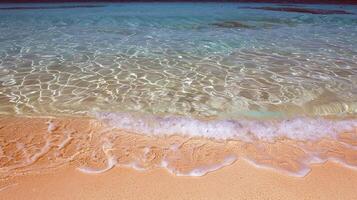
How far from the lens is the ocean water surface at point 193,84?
12.0 feet

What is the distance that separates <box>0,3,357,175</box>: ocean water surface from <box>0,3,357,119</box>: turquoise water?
0.02 meters

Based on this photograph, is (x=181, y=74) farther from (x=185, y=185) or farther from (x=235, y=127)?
(x=185, y=185)

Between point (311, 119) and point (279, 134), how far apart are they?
0.74 meters

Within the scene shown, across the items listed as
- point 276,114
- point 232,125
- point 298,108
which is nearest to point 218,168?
point 232,125

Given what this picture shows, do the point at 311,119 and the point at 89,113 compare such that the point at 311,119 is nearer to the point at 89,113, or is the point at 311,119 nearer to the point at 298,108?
the point at 298,108

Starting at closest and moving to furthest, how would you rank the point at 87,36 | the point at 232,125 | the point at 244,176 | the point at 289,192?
the point at 289,192
the point at 244,176
the point at 232,125
the point at 87,36

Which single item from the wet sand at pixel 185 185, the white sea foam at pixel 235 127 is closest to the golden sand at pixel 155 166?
the wet sand at pixel 185 185

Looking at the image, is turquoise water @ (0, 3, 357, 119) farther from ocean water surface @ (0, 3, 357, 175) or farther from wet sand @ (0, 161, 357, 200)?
wet sand @ (0, 161, 357, 200)

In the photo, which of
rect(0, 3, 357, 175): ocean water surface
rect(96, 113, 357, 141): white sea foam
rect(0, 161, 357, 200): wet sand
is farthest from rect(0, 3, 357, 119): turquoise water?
A: rect(0, 161, 357, 200): wet sand

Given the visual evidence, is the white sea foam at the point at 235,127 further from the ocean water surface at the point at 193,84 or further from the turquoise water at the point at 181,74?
the turquoise water at the point at 181,74

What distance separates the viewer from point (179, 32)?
A: 36.5 ft

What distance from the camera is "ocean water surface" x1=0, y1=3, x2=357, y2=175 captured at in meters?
3.66

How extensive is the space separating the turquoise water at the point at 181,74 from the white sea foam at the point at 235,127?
0.27 meters

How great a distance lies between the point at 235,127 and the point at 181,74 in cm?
257
